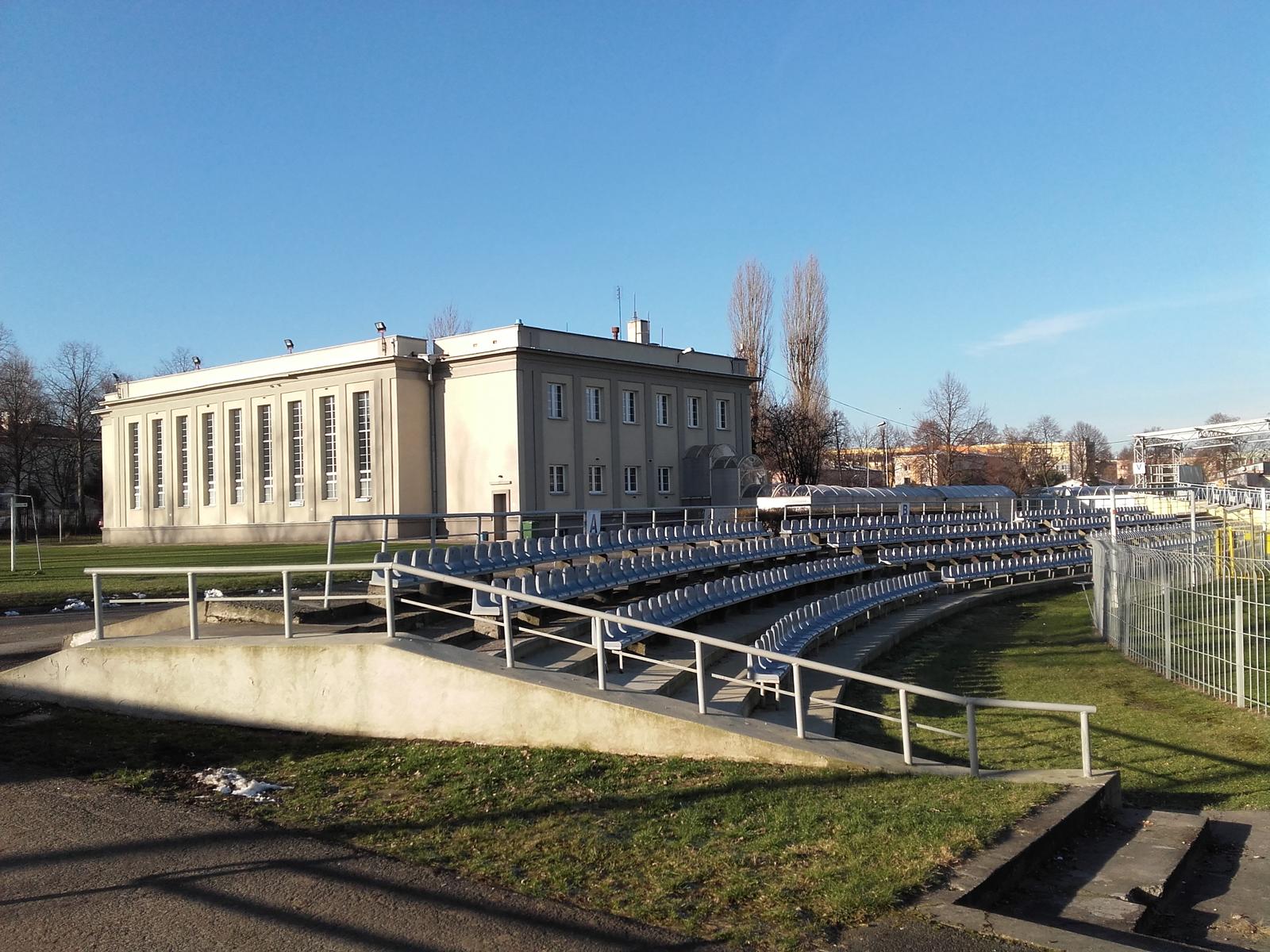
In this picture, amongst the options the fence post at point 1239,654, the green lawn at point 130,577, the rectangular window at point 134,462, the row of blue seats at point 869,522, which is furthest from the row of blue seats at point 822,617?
the rectangular window at point 134,462

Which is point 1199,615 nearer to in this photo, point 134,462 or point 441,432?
point 441,432

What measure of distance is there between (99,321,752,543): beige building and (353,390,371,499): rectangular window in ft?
0.22

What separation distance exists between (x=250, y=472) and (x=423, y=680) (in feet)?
A: 159

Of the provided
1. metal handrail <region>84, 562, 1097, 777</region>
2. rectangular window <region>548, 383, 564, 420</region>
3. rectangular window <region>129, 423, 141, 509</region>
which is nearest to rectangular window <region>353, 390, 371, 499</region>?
rectangular window <region>548, 383, 564, 420</region>

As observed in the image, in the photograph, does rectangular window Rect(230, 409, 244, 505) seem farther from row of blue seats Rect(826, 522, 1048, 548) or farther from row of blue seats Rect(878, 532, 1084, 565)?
row of blue seats Rect(878, 532, 1084, 565)

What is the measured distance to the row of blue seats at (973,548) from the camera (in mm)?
29062

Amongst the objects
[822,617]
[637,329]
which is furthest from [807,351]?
[822,617]

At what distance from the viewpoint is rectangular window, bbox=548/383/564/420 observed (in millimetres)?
47688

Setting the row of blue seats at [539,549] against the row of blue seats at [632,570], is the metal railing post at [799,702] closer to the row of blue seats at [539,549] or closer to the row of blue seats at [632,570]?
the row of blue seats at [632,570]

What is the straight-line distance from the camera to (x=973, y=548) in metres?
32.4

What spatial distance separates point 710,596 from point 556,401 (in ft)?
108

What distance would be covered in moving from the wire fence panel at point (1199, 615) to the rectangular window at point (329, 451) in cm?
3968

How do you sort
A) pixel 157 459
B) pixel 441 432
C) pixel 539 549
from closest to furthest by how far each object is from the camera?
pixel 539 549 < pixel 441 432 < pixel 157 459

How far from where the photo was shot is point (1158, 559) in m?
14.6
